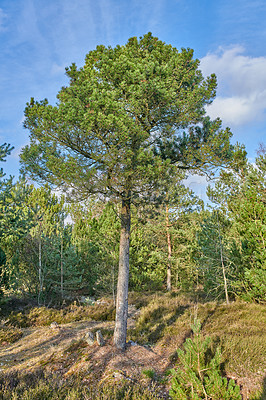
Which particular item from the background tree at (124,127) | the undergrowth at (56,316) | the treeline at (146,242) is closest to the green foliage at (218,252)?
the treeline at (146,242)

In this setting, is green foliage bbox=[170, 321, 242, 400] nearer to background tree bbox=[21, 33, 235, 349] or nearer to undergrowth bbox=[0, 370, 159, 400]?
undergrowth bbox=[0, 370, 159, 400]

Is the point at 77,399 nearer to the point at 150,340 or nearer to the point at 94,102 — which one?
the point at 150,340

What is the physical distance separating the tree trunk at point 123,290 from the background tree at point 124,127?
0.03 meters

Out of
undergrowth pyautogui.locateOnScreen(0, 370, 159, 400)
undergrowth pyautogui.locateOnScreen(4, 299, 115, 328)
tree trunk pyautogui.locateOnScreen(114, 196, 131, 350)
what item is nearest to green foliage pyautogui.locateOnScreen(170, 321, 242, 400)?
undergrowth pyautogui.locateOnScreen(0, 370, 159, 400)

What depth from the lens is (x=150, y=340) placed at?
7.74m

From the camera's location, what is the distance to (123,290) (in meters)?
6.96

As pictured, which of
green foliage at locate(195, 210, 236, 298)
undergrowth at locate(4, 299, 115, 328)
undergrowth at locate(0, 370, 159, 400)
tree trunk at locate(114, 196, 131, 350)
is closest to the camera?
undergrowth at locate(0, 370, 159, 400)

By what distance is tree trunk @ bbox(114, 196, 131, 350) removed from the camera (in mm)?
6719

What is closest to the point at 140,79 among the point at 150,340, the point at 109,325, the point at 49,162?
the point at 49,162

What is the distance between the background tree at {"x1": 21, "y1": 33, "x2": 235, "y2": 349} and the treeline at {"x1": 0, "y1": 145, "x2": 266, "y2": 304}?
3.15 feet

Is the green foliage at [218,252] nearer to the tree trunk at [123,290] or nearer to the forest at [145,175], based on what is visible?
the forest at [145,175]

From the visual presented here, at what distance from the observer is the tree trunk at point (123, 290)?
22.0 ft

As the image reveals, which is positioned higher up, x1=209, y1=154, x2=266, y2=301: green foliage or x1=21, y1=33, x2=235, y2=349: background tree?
x1=21, y1=33, x2=235, y2=349: background tree

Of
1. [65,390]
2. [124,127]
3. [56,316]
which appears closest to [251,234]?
[124,127]
